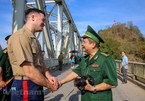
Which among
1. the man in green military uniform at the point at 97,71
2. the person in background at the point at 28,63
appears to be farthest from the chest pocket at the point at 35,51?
the man in green military uniform at the point at 97,71

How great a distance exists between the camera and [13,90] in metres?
3.27

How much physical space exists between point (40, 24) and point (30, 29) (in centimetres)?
15

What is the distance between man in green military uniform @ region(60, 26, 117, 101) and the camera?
3.39 metres

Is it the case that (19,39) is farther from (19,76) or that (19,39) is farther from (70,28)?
(70,28)

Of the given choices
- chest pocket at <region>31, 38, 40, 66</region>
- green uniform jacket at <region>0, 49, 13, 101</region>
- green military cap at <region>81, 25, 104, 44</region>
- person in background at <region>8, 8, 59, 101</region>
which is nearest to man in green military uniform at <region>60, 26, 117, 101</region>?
green military cap at <region>81, 25, 104, 44</region>

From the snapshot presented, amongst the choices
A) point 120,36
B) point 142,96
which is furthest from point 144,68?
point 120,36

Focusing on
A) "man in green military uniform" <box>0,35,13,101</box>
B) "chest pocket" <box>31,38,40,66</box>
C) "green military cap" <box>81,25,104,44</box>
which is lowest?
"man in green military uniform" <box>0,35,13,101</box>

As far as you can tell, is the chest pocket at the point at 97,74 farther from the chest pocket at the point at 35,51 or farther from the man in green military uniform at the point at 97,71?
the chest pocket at the point at 35,51

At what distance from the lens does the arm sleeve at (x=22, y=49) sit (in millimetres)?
3070

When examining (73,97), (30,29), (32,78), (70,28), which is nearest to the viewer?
(32,78)

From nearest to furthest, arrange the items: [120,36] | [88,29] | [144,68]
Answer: [88,29] < [144,68] < [120,36]

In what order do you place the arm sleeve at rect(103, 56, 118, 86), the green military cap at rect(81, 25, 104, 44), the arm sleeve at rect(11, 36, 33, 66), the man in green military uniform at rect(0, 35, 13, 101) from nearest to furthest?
the arm sleeve at rect(11, 36, 33, 66), the arm sleeve at rect(103, 56, 118, 86), the green military cap at rect(81, 25, 104, 44), the man in green military uniform at rect(0, 35, 13, 101)

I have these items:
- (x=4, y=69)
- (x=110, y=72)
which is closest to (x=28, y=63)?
(x=110, y=72)

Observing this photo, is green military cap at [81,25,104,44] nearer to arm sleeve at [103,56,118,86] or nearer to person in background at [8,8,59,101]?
arm sleeve at [103,56,118,86]
